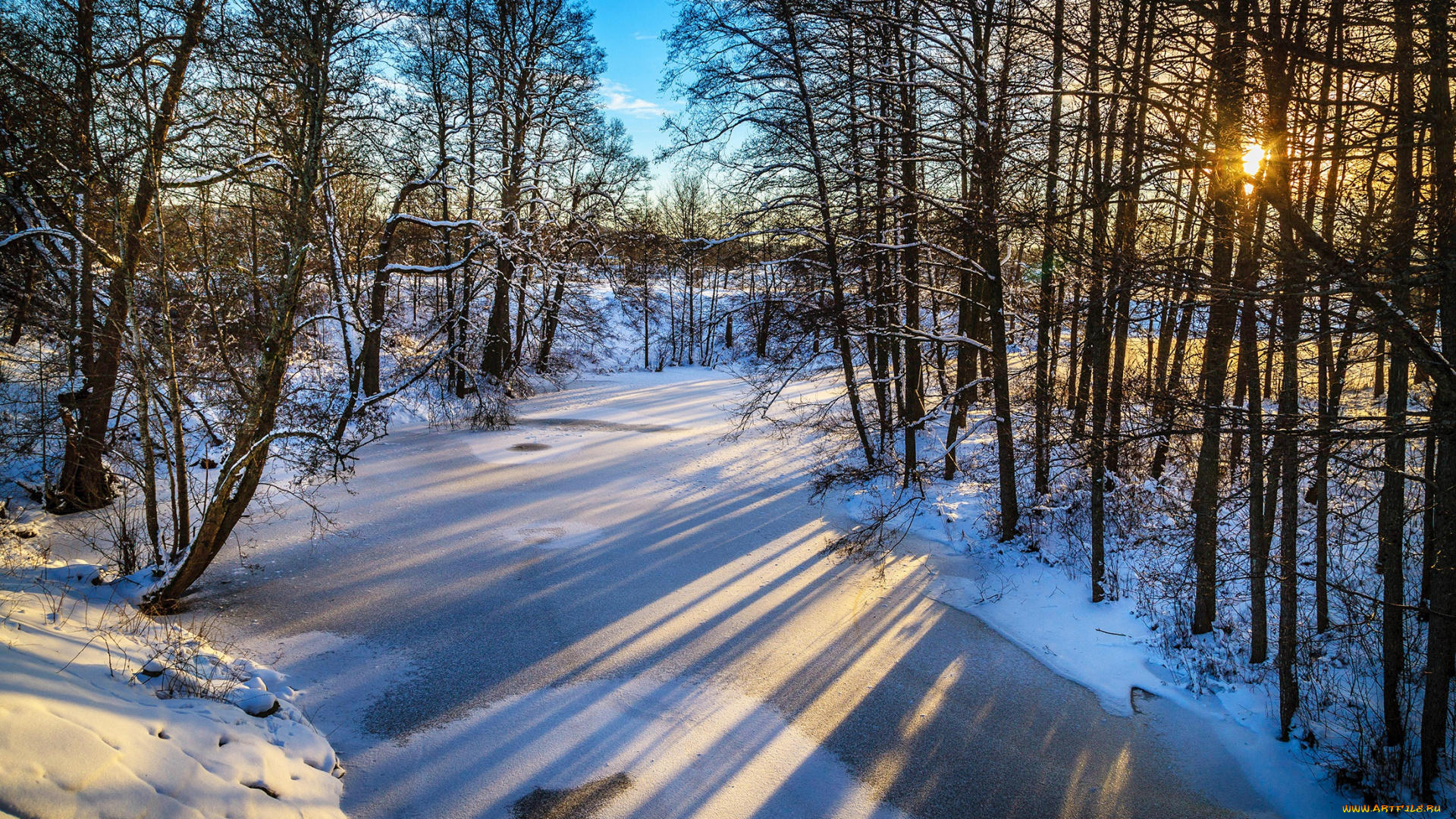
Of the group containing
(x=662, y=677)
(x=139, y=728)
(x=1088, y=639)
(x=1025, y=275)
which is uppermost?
(x=1025, y=275)

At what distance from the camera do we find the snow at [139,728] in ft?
10.1

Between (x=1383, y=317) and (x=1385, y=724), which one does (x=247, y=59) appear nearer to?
(x=1383, y=317)

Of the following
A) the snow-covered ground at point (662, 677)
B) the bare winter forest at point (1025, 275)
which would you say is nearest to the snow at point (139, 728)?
the snow-covered ground at point (662, 677)

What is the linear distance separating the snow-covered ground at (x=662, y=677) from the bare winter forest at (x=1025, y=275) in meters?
1.11

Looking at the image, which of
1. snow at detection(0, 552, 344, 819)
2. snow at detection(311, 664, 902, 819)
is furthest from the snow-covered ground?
snow at detection(0, 552, 344, 819)

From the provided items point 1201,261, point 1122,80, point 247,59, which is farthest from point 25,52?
point 1201,261

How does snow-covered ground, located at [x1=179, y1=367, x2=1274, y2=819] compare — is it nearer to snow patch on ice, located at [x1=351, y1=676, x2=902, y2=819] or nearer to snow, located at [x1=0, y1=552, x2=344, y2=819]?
snow patch on ice, located at [x1=351, y1=676, x2=902, y2=819]

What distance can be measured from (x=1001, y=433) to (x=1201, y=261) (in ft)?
15.8

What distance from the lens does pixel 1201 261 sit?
4.27 m

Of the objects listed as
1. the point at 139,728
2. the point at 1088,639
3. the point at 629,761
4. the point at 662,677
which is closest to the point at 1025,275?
the point at 1088,639

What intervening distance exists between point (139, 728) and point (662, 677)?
11.8 feet

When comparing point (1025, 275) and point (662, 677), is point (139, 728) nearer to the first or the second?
point (662, 677)

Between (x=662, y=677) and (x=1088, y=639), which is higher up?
(x=662, y=677)

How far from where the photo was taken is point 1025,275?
1131 cm
